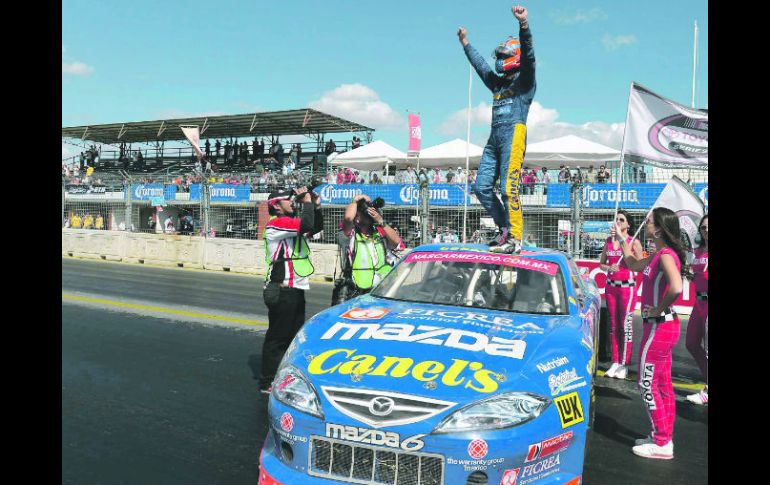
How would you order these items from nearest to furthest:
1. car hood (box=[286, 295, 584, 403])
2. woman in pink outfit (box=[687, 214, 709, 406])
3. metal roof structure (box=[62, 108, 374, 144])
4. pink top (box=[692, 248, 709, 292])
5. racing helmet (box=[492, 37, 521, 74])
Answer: car hood (box=[286, 295, 584, 403])
woman in pink outfit (box=[687, 214, 709, 406])
pink top (box=[692, 248, 709, 292])
racing helmet (box=[492, 37, 521, 74])
metal roof structure (box=[62, 108, 374, 144])

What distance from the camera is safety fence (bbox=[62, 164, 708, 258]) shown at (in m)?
12.1

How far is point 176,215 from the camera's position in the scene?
21.5 meters

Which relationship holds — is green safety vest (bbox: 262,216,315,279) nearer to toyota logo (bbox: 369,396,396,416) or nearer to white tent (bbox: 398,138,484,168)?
toyota logo (bbox: 369,396,396,416)

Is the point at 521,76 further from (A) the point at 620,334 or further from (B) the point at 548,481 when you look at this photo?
(B) the point at 548,481

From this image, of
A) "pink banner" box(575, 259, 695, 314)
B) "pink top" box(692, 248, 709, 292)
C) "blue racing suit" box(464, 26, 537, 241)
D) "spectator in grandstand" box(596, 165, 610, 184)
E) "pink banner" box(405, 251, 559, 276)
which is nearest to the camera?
"pink banner" box(405, 251, 559, 276)

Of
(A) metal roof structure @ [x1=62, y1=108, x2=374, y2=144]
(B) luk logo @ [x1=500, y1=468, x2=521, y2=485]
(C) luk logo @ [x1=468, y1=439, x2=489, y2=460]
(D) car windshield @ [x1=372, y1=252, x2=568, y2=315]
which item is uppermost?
(A) metal roof structure @ [x1=62, y1=108, x2=374, y2=144]

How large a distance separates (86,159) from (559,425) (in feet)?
155

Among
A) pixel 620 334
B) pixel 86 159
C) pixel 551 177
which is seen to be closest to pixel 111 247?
pixel 551 177

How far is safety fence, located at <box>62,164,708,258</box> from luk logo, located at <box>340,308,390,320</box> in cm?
385

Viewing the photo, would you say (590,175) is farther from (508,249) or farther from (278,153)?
(278,153)

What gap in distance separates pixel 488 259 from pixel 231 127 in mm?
34296

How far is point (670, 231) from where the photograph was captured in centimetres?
437

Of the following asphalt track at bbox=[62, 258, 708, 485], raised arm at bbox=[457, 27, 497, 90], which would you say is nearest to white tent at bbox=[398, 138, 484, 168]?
asphalt track at bbox=[62, 258, 708, 485]
